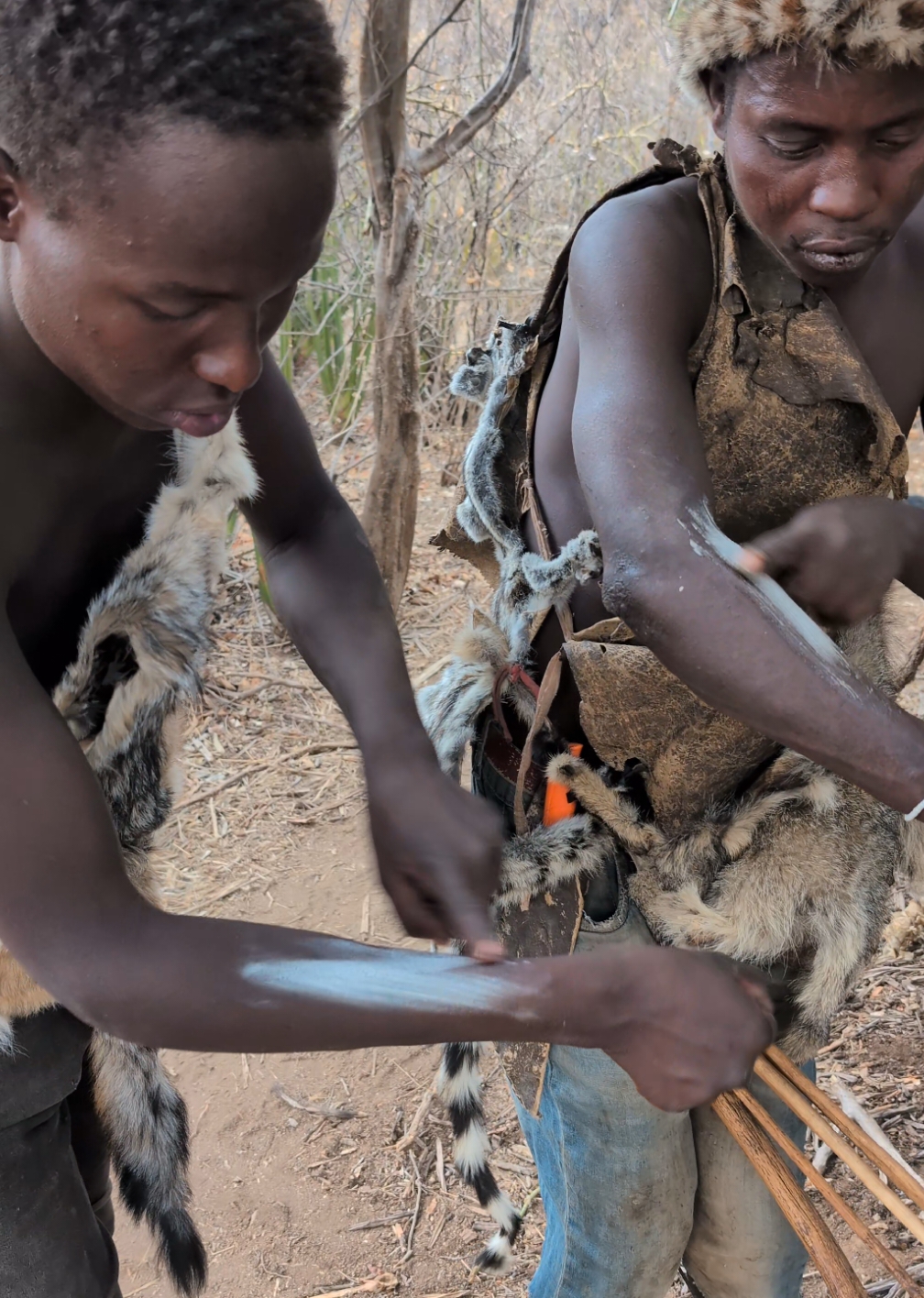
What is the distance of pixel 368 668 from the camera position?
1.57 m

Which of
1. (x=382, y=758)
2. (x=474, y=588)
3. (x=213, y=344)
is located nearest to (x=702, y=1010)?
(x=382, y=758)

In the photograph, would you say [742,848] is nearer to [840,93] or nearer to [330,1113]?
[840,93]

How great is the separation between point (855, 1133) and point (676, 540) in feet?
2.80

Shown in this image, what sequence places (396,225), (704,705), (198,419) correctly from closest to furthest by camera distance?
(198,419), (704,705), (396,225)

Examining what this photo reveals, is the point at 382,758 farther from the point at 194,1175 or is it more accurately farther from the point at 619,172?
the point at 619,172

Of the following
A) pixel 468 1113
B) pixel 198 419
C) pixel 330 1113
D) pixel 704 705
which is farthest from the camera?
pixel 330 1113

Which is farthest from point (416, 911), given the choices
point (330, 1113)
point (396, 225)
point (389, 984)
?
point (396, 225)

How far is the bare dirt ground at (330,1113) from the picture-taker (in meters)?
2.51

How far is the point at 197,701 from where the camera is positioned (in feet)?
5.17

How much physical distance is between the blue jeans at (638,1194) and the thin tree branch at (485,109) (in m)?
2.97

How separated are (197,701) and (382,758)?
30 cm

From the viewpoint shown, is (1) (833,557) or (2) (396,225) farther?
(2) (396,225)

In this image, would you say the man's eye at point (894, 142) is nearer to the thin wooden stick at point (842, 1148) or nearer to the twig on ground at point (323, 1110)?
the thin wooden stick at point (842, 1148)

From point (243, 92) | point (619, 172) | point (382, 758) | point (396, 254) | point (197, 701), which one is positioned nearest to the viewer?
point (243, 92)
